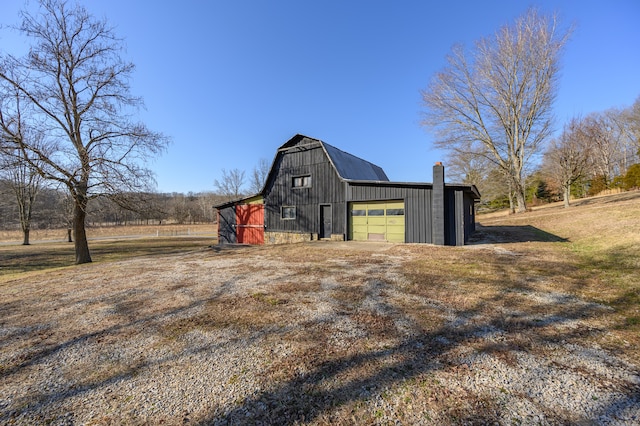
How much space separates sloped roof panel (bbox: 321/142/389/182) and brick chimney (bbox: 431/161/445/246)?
197 inches

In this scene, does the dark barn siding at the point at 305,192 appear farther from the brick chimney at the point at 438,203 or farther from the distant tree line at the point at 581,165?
the distant tree line at the point at 581,165

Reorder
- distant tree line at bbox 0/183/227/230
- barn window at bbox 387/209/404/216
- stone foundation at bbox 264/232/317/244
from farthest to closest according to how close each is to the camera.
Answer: stone foundation at bbox 264/232/317/244 → distant tree line at bbox 0/183/227/230 → barn window at bbox 387/209/404/216

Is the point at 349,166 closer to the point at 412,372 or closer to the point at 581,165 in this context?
the point at 412,372

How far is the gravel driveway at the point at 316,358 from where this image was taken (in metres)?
2.04

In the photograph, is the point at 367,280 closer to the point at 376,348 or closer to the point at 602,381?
the point at 376,348

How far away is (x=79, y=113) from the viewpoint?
1255 cm

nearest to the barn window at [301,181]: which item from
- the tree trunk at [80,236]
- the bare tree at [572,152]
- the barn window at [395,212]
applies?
the barn window at [395,212]

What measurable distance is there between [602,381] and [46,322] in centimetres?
702

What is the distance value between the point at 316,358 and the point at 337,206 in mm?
11863

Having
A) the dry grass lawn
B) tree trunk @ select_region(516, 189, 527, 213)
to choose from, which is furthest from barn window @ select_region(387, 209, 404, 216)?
tree trunk @ select_region(516, 189, 527, 213)

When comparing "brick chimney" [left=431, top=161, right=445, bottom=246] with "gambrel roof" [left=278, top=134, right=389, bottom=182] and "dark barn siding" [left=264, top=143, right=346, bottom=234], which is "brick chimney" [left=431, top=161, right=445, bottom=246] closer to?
"dark barn siding" [left=264, top=143, right=346, bottom=234]

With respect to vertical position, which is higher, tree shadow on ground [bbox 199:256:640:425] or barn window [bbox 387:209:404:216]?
barn window [bbox 387:209:404:216]

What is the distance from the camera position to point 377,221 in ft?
43.9

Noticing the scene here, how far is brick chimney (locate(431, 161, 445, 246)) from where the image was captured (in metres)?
11.4
